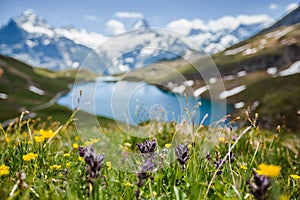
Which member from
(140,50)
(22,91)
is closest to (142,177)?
(140,50)

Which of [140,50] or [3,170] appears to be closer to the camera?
[3,170]

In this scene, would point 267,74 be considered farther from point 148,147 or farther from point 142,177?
point 142,177

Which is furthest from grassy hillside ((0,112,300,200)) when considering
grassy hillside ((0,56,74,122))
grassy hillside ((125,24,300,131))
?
grassy hillside ((0,56,74,122))

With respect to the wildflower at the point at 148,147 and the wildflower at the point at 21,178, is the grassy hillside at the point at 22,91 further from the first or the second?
the wildflower at the point at 21,178

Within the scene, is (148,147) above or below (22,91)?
below

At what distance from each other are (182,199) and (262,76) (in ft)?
500

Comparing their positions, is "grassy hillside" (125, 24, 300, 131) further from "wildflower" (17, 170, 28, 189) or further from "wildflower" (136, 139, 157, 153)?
"wildflower" (17, 170, 28, 189)

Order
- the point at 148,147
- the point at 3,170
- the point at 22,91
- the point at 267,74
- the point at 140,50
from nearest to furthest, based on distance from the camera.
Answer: the point at 3,170 → the point at 148,147 → the point at 140,50 → the point at 267,74 → the point at 22,91

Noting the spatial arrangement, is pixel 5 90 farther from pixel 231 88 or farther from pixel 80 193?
pixel 80 193

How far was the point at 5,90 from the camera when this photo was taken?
499 ft


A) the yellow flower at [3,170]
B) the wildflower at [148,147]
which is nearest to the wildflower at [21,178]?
the yellow flower at [3,170]

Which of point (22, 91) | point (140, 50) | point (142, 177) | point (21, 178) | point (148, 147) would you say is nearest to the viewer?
point (21, 178)

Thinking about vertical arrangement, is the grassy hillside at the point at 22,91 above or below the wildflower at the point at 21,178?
above

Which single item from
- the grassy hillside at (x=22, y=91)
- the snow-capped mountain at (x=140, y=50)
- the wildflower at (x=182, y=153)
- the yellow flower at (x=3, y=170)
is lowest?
the yellow flower at (x=3, y=170)
